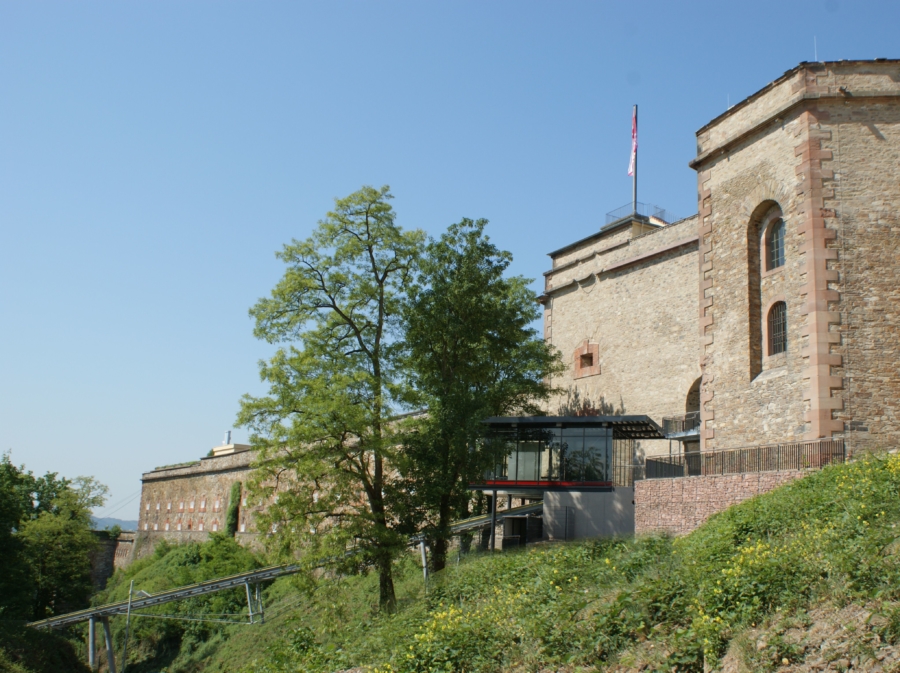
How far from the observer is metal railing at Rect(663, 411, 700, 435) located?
82.5 feet

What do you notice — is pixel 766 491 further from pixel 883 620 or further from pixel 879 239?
pixel 883 620

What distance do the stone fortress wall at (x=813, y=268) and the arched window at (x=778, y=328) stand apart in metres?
0.16

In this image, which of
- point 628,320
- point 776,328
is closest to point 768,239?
point 776,328

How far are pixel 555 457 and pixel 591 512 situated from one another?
1.95 metres

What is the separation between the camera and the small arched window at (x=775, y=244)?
17.2 metres

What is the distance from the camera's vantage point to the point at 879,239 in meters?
15.9

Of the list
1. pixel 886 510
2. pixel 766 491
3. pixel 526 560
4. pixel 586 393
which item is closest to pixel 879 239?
pixel 766 491

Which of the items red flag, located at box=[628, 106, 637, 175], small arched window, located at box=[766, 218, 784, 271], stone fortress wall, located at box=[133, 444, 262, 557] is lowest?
stone fortress wall, located at box=[133, 444, 262, 557]

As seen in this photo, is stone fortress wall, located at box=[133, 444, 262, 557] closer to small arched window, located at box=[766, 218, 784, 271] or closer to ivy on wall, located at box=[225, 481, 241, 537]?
ivy on wall, located at box=[225, 481, 241, 537]

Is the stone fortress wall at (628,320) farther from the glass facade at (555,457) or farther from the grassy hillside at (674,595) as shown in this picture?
the grassy hillside at (674,595)

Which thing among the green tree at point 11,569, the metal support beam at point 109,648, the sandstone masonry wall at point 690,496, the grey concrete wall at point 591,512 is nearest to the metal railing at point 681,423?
the grey concrete wall at point 591,512

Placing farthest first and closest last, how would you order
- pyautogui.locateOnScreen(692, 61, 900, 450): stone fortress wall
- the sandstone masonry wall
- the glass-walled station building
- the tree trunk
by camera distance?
the glass-walled station building < the tree trunk < pyautogui.locateOnScreen(692, 61, 900, 450): stone fortress wall < the sandstone masonry wall

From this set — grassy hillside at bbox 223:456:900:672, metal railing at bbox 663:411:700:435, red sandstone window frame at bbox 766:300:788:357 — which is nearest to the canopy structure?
metal railing at bbox 663:411:700:435

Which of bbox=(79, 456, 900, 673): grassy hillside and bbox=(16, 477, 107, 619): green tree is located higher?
bbox=(79, 456, 900, 673): grassy hillside
